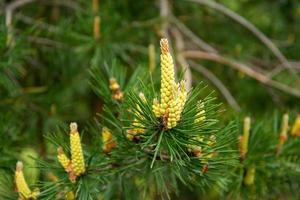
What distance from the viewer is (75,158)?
0.83 meters

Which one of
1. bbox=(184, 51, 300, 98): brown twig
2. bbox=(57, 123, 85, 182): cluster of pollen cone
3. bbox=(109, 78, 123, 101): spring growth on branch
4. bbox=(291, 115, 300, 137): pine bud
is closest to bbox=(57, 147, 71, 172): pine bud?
bbox=(57, 123, 85, 182): cluster of pollen cone

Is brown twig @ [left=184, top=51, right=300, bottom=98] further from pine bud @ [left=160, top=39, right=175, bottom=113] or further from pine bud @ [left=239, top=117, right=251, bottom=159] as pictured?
pine bud @ [left=160, top=39, right=175, bottom=113]

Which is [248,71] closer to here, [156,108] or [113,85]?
[113,85]

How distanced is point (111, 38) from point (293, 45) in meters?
0.77

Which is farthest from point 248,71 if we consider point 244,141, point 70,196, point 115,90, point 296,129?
point 70,196

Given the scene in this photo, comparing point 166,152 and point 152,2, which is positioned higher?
point 152,2

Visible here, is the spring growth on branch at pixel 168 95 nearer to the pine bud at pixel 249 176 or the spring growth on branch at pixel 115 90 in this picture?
the spring growth on branch at pixel 115 90

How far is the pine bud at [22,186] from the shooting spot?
0.84 metres

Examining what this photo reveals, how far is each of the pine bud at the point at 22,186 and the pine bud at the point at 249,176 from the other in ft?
1.34

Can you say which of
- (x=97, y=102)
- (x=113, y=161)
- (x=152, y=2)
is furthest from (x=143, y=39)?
(x=113, y=161)

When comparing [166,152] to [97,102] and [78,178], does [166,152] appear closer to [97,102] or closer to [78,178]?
[78,178]

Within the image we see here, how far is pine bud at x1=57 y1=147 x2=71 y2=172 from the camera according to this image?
0.83 metres

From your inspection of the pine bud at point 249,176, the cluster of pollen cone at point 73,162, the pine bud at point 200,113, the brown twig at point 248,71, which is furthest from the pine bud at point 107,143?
the brown twig at point 248,71

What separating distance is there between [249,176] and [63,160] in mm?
386
